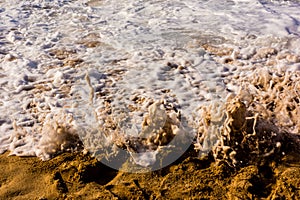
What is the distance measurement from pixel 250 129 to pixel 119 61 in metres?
2.33

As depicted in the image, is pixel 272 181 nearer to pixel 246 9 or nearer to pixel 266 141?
pixel 266 141

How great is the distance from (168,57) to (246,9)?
250 cm

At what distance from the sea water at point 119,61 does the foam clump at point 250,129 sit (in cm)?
30

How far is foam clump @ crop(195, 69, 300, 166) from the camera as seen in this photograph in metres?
2.95

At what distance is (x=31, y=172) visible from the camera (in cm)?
293

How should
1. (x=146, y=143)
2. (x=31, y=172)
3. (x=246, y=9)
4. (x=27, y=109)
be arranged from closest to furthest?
(x=31, y=172)
(x=146, y=143)
(x=27, y=109)
(x=246, y=9)

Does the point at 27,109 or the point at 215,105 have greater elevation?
the point at 215,105

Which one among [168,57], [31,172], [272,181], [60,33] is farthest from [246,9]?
[31,172]

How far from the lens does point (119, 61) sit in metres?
4.79

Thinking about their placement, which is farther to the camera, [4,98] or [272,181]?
[4,98]

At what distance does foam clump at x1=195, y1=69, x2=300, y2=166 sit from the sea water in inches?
11.9

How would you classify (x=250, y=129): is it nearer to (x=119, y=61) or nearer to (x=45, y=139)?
(x=45, y=139)

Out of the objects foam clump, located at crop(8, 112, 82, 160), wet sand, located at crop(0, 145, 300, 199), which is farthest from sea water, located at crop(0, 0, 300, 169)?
wet sand, located at crop(0, 145, 300, 199)

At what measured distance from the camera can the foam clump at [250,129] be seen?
9.68 ft
